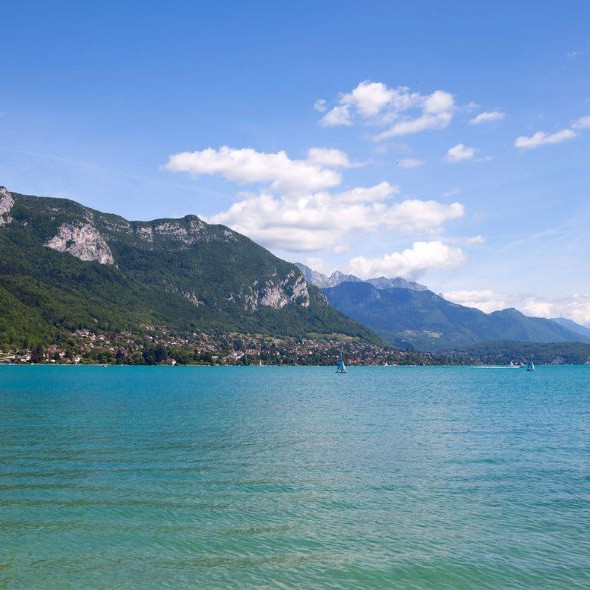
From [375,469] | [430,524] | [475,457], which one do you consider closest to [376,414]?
[475,457]

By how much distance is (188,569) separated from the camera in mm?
24031

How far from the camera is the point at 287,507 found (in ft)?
109

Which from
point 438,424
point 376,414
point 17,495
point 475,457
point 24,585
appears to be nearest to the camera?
point 24,585

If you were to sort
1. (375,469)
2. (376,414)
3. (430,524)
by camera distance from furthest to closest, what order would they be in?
1. (376,414)
2. (375,469)
3. (430,524)

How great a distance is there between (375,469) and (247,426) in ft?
93.3

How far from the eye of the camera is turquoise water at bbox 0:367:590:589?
2403 cm

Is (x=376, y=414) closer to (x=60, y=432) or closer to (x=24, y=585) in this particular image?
(x=60, y=432)

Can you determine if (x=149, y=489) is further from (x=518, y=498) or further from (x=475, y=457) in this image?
(x=475, y=457)

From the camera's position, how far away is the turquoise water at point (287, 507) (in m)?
24.0

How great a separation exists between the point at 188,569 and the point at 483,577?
1303 centimetres

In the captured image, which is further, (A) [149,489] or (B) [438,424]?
(B) [438,424]

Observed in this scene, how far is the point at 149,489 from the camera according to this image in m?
36.4

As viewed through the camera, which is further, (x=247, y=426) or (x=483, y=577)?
(x=247, y=426)

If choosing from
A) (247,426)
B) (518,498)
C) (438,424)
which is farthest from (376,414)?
(518,498)
